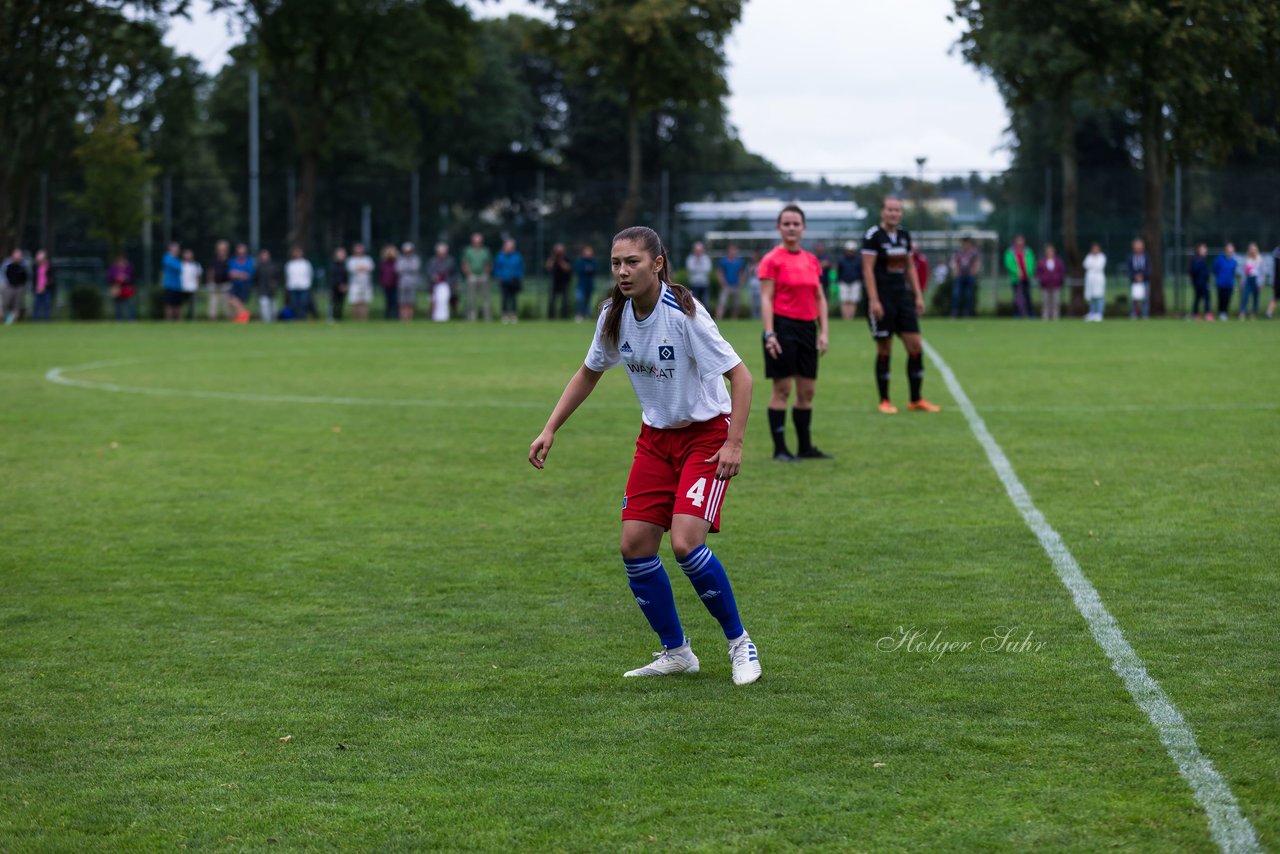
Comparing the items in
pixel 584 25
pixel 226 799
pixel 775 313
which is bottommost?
pixel 226 799

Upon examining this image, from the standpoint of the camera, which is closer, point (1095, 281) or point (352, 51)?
point (1095, 281)

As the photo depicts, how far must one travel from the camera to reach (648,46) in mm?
47156

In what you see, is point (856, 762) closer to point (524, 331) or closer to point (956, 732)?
point (956, 732)

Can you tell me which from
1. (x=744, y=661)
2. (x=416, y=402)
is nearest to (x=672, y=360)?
(x=744, y=661)

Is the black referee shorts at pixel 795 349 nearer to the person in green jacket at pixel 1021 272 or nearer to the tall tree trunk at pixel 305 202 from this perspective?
the person in green jacket at pixel 1021 272

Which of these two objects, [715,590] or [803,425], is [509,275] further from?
[715,590]

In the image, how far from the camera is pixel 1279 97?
137 ft

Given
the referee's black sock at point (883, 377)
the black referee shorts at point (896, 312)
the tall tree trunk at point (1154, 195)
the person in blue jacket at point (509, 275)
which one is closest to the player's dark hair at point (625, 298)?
the black referee shorts at point (896, 312)

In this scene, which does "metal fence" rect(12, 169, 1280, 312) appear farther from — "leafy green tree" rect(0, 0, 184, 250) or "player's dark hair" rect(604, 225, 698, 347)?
"player's dark hair" rect(604, 225, 698, 347)

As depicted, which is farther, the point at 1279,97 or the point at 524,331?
the point at 1279,97

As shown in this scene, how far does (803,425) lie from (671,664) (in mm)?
6554

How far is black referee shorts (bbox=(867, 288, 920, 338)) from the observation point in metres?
14.4

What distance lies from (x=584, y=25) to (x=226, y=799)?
44429mm

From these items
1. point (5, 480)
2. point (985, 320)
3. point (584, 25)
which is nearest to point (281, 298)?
point (584, 25)
